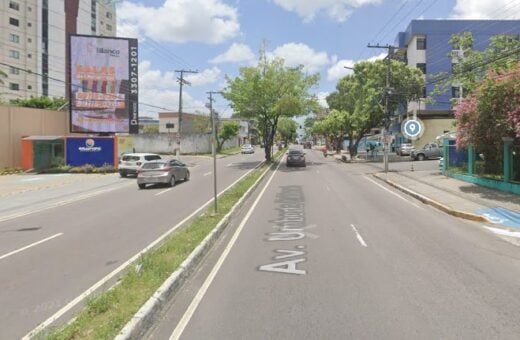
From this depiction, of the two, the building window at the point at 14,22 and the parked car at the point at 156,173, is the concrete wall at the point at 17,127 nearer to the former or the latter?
the parked car at the point at 156,173

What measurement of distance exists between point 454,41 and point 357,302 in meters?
31.2

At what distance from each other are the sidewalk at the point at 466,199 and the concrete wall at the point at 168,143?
49118 millimetres

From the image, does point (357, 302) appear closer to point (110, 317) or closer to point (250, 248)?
point (110, 317)

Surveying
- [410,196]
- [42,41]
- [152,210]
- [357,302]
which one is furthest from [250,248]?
[42,41]

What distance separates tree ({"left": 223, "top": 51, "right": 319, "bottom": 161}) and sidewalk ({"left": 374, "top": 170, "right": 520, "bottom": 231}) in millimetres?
19547

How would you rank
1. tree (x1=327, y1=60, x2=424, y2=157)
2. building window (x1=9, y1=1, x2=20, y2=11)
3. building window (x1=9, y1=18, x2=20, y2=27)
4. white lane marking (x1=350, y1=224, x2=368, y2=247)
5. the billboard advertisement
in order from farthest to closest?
building window (x1=9, y1=18, x2=20, y2=27)
building window (x1=9, y1=1, x2=20, y2=11)
tree (x1=327, y1=60, x2=424, y2=157)
the billboard advertisement
white lane marking (x1=350, y1=224, x2=368, y2=247)

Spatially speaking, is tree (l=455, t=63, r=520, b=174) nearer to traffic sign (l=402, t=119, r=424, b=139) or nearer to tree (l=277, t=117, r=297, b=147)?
traffic sign (l=402, t=119, r=424, b=139)

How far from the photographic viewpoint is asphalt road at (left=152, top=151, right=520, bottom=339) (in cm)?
580

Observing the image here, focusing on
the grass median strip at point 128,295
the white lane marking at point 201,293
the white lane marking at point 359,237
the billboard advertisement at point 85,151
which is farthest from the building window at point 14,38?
the white lane marking at point 359,237

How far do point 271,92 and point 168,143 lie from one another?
32.8m

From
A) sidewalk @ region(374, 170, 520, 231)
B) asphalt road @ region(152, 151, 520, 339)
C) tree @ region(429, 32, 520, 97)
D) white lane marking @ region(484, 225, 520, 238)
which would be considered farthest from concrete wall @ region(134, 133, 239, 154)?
white lane marking @ region(484, 225, 520, 238)

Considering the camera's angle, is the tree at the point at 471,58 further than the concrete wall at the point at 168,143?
No

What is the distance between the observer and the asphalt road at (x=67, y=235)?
7250 mm

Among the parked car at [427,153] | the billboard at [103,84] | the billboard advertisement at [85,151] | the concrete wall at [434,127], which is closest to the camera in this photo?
the billboard advertisement at [85,151]
